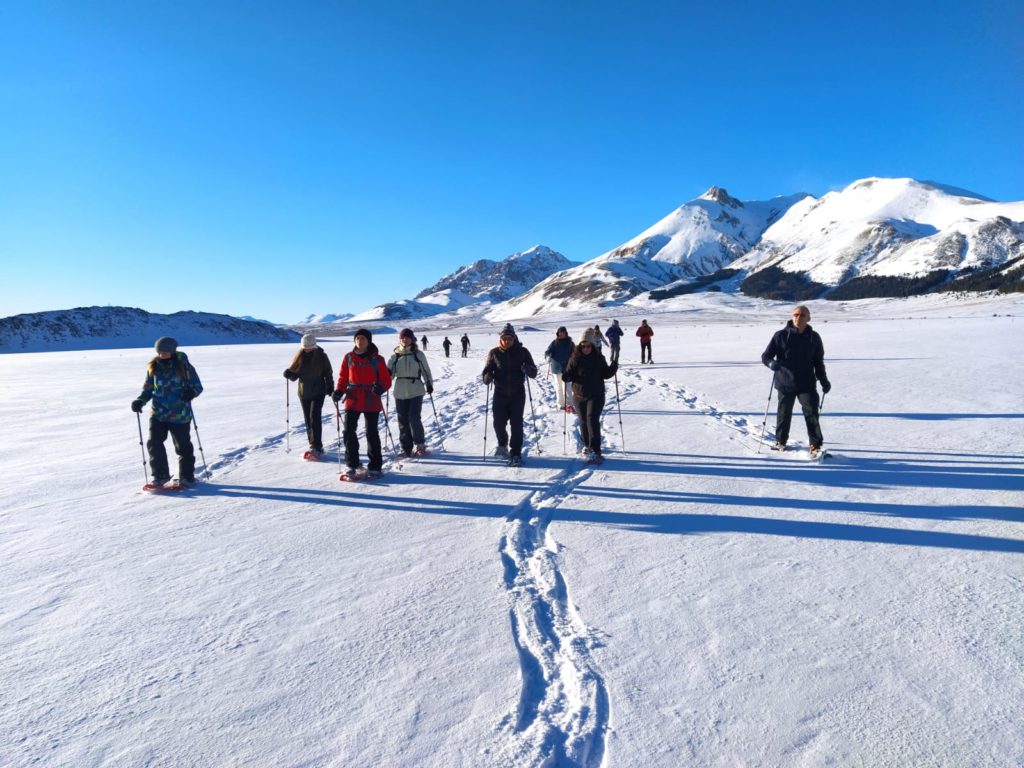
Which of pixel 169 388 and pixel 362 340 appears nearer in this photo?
pixel 169 388

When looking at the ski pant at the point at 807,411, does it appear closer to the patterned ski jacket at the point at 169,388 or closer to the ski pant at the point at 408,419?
the ski pant at the point at 408,419

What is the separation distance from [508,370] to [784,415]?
3.99m

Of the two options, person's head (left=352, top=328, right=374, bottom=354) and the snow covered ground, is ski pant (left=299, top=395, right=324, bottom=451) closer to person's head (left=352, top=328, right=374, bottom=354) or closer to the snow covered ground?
the snow covered ground

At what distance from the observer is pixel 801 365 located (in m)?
7.23

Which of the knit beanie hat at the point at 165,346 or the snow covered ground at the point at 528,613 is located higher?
the knit beanie hat at the point at 165,346

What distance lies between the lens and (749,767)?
2430mm

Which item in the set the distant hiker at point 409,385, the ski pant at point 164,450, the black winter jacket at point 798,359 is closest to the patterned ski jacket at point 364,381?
the distant hiker at point 409,385

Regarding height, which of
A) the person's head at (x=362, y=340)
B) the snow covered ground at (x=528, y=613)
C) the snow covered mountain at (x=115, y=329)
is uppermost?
the snow covered mountain at (x=115, y=329)

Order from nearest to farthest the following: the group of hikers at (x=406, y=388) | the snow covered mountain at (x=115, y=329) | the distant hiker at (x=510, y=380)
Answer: the group of hikers at (x=406, y=388)
the distant hiker at (x=510, y=380)
the snow covered mountain at (x=115, y=329)

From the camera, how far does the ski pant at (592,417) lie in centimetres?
749

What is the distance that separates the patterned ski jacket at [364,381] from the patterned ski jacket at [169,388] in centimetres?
177

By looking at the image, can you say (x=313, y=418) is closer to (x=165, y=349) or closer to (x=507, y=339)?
(x=165, y=349)

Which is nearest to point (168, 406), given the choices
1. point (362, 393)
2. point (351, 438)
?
point (351, 438)

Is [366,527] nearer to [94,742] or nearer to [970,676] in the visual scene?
[94,742]
